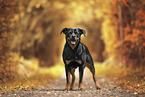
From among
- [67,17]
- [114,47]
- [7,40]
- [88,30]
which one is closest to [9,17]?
[7,40]

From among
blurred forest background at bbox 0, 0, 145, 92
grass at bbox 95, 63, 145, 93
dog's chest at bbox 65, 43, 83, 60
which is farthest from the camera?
blurred forest background at bbox 0, 0, 145, 92

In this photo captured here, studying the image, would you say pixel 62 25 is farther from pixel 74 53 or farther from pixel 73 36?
pixel 73 36

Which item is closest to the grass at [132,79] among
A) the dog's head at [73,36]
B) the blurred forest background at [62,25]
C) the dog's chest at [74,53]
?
the blurred forest background at [62,25]

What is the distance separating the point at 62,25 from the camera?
26.9m

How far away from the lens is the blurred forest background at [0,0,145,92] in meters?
9.48

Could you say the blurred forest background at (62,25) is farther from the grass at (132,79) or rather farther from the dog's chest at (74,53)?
the dog's chest at (74,53)

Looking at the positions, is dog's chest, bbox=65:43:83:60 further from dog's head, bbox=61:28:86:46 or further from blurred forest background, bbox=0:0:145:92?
blurred forest background, bbox=0:0:145:92

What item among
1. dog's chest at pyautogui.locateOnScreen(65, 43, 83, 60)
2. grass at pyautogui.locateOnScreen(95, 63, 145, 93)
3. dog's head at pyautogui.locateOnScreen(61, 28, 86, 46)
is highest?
dog's head at pyautogui.locateOnScreen(61, 28, 86, 46)

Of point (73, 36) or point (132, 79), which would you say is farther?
point (132, 79)

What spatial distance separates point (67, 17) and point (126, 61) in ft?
40.3

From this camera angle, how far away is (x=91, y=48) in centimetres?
2803

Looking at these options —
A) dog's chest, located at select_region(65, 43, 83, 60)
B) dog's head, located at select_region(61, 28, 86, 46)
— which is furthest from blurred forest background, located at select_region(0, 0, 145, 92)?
dog's head, located at select_region(61, 28, 86, 46)

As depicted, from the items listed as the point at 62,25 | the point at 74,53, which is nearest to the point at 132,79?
the point at 74,53

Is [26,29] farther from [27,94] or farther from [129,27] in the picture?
[27,94]
